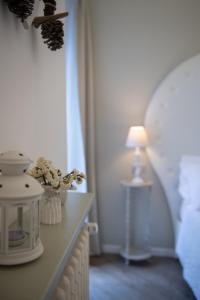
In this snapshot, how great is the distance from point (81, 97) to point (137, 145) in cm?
71

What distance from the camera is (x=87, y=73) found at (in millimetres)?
2965

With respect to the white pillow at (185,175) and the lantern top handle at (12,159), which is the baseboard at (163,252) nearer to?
the white pillow at (185,175)

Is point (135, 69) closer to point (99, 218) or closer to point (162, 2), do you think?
point (162, 2)

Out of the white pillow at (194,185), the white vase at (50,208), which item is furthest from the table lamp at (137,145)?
the white vase at (50,208)

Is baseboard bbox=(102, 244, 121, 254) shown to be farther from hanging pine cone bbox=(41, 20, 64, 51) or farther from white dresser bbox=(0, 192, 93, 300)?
hanging pine cone bbox=(41, 20, 64, 51)

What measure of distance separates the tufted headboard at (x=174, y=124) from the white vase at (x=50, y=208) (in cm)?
199

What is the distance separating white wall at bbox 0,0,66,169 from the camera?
46.5 inches

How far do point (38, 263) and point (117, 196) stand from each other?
2.39 meters

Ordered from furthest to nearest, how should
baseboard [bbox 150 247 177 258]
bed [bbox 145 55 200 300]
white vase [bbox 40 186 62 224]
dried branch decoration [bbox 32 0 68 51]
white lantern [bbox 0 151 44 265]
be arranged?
baseboard [bbox 150 247 177 258] → bed [bbox 145 55 200 300] → dried branch decoration [bbox 32 0 68 51] → white vase [bbox 40 186 62 224] → white lantern [bbox 0 151 44 265]

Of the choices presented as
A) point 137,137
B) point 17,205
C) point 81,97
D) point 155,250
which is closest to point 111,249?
point 155,250

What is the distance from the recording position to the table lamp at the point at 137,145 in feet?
9.11

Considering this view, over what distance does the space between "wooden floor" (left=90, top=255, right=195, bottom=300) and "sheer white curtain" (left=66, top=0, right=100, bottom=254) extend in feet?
1.08

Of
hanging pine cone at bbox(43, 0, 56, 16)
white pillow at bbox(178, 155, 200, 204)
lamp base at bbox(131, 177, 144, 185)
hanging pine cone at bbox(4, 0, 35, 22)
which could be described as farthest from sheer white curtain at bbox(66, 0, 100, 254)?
hanging pine cone at bbox(4, 0, 35, 22)

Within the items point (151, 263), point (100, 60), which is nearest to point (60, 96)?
point (100, 60)
